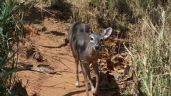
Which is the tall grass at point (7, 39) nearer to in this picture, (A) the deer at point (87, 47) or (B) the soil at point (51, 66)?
(B) the soil at point (51, 66)

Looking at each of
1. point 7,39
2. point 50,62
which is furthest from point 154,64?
point 50,62

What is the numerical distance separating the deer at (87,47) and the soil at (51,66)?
277mm

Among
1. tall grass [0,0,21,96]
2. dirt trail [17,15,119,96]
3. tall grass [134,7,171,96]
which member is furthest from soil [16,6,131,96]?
tall grass [134,7,171,96]

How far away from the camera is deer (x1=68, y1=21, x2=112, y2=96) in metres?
8.79

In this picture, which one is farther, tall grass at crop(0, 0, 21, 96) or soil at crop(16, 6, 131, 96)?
soil at crop(16, 6, 131, 96)

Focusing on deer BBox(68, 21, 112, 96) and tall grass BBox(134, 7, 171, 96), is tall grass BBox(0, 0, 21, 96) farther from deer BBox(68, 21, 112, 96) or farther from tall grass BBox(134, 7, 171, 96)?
deer BBox(68, 21, 112, 96)

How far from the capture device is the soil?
8.73 m

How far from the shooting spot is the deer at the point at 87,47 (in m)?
8.79

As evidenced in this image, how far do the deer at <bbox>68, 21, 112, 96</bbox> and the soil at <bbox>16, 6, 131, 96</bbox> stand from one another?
0.91 feet

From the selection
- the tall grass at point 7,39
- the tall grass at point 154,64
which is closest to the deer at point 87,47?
the tall grass at point 154,64

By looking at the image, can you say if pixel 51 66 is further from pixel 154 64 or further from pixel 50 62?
pixel 154 64

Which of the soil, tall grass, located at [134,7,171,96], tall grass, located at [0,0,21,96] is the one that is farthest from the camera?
the soil

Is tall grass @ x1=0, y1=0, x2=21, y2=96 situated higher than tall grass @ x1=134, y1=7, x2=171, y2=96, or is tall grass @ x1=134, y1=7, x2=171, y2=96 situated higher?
tall grass @ x1=0, y1=0, x2=21, y2=96

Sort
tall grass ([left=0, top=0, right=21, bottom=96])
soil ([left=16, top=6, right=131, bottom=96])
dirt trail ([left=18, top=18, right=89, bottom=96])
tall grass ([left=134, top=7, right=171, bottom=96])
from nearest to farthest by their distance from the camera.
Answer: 1. tall grass ([left=0, top=0, right=21, bottom=96])
2. tall grass ([left=134, top=7, right=171, bottom=96])
3. dirt trail ([left=18, top=18, right=89, bottom=96])
4. soil ([left=16, top=6, right=131, bottom=96])
